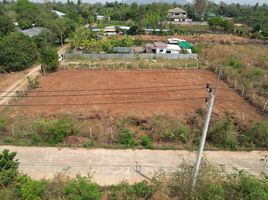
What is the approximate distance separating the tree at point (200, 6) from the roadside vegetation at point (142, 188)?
237ft

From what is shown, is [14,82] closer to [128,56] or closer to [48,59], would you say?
[48,59]

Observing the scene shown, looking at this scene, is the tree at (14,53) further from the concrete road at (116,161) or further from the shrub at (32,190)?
the shrub at (32,190)

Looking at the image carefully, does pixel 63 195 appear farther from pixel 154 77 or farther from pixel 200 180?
pixel 154 77

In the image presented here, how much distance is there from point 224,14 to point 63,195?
98171 mm

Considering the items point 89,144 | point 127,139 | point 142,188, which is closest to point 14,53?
point 89,144

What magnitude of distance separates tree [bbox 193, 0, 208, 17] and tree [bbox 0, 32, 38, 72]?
5866cm

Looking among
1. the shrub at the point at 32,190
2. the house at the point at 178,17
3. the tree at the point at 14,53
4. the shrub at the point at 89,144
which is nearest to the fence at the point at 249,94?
the shrub at the point at 89,144

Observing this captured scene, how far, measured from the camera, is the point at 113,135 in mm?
14539

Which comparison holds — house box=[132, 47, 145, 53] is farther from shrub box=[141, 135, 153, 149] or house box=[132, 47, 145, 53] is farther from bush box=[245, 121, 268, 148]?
bush box=[245, 121, 268, 148]

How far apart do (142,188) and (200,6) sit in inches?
2893

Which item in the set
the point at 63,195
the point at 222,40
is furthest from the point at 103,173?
the point at 222,40

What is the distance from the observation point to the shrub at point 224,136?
1388 cm

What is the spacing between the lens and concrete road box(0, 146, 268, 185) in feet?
38.7

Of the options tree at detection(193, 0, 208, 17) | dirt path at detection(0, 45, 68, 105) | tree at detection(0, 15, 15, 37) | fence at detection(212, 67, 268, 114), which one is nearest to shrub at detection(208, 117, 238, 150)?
fence at detection(212, 67, 268, 114)
